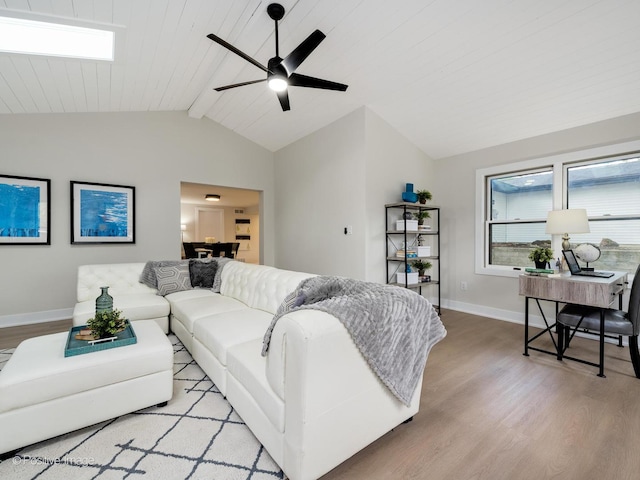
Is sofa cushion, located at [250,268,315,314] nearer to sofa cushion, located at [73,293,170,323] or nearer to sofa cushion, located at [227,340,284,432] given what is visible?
sofa cushion, located at [227,340,284,432]

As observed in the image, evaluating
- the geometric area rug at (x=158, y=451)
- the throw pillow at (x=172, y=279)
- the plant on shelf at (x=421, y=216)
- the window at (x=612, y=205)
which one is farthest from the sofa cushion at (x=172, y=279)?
the window at (x=612, y=205)

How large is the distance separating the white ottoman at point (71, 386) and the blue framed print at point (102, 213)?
2.54 m

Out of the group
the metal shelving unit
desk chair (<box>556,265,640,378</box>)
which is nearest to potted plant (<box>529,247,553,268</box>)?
desk chair (<box>556,265,640,378</box>)

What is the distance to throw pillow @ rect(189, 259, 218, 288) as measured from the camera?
12.3 ft

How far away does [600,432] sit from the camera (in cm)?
176

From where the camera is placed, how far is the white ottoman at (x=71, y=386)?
1511 mm

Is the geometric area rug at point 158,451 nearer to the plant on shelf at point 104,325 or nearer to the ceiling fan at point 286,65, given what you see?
the plant on shelf at point 104,325

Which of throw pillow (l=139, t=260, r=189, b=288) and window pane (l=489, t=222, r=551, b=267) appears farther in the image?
window pane (l=489, t=222, r=551, b=267)

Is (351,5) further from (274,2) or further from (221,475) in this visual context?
(221,475)

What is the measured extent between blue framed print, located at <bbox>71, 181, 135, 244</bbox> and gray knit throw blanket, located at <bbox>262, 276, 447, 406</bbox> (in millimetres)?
3800

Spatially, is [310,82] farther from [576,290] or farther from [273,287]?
[576,290]

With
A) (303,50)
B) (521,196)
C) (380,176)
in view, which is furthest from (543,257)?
(303,50)

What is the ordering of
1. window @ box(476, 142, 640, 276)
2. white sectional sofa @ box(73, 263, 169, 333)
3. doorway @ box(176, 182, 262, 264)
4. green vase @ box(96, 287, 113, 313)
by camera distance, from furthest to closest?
doorway @ box(176, 182, 262, 264) < window @ box(476, 142, 640, 276) < white sectional sofa @ box(73, 263, 169, 333) < green vase @ box(96, 287, 113, 313)

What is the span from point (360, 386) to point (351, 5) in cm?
284
